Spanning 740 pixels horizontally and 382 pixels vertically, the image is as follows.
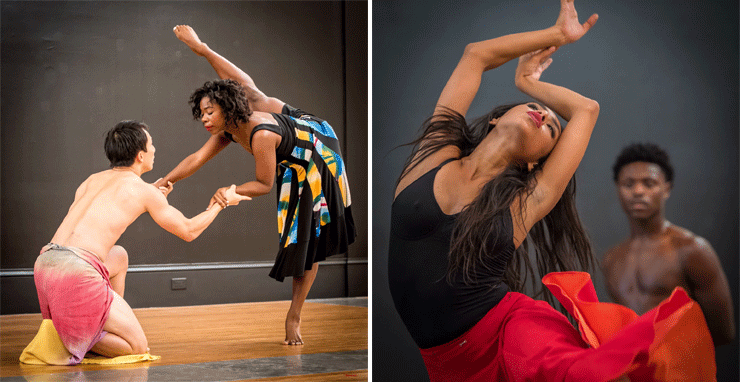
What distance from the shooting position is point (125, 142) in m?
2.99

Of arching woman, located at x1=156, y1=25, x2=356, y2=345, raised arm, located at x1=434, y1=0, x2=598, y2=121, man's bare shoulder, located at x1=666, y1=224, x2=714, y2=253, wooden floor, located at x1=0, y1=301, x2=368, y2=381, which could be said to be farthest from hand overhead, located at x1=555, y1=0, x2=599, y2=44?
arching woman, located at x1=156, y1=25, x2=356, y2=345

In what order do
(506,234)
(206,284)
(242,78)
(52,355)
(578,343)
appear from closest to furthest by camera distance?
(578,343) < (506,234) < (52,355) < (242,78) < (206,284)

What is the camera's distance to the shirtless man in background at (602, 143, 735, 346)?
45.9 inches

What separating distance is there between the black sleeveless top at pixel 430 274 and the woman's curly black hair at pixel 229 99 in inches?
59.8

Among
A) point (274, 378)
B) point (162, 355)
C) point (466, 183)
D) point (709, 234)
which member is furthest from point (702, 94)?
point (162, 355)

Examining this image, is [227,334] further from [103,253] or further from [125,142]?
[125,142]

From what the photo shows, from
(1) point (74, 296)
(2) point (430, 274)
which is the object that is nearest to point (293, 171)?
(1) point (74, 296)

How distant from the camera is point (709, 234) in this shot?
46.1 inches

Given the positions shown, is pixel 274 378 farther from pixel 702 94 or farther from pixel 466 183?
pixel 702 94

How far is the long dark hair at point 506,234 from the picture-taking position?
1324 millimetres

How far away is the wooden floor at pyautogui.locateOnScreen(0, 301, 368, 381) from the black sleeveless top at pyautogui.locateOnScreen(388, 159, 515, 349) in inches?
32.9

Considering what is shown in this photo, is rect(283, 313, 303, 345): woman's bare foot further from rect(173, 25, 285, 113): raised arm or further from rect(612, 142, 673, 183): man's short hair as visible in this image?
rect(612, 142, 673, 183): man's short hair

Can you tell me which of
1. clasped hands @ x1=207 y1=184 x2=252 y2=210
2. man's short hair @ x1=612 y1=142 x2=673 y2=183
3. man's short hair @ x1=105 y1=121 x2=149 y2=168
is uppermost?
man's short hair @ x1=105 y1=121 x2=149 y2=168

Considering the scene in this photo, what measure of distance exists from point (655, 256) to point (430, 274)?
49 centimetres
